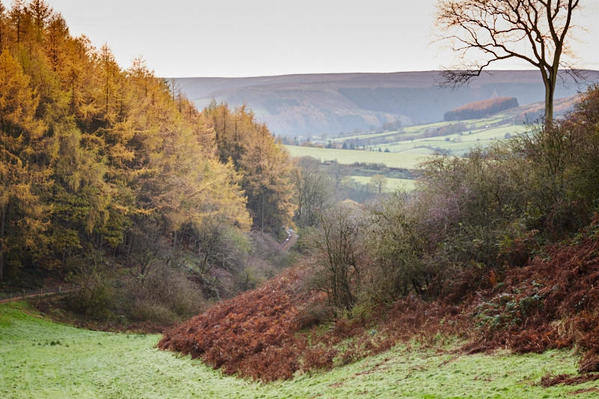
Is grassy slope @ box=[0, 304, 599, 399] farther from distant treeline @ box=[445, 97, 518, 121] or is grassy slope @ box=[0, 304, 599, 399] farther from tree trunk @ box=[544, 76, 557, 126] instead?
distant treeline @ box=[445, 97, 518, 121]

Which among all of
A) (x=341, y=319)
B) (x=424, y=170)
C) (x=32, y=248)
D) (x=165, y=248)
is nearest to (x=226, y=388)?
(x=341, y=319)

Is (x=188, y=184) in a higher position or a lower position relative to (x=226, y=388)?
higher

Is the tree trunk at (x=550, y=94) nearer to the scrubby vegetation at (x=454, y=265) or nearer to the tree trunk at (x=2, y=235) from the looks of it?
the scrubby vegetation at (x=454, y=265)

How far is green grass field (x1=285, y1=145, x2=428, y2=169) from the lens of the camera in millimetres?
115525

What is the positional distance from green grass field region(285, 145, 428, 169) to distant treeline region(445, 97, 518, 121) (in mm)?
38294

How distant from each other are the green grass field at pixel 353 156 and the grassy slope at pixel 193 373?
90.1 metres

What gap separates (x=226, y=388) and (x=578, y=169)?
10902 millimetres

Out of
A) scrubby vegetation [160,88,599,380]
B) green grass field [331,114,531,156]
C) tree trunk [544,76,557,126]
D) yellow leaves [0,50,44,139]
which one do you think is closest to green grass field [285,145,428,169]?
green grass field [331,114,531,156]

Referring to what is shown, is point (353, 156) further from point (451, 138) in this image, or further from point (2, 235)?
point (2, 235)

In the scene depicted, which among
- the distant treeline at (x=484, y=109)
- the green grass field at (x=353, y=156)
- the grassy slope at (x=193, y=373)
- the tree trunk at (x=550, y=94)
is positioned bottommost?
the grassy slope at (x=193, y=373)

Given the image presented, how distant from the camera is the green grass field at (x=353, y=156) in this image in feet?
379

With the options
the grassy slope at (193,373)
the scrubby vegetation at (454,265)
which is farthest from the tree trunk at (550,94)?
the grassy slope at (193,373)

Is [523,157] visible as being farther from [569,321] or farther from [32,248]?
[32,248]

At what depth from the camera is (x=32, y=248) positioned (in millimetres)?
33500
